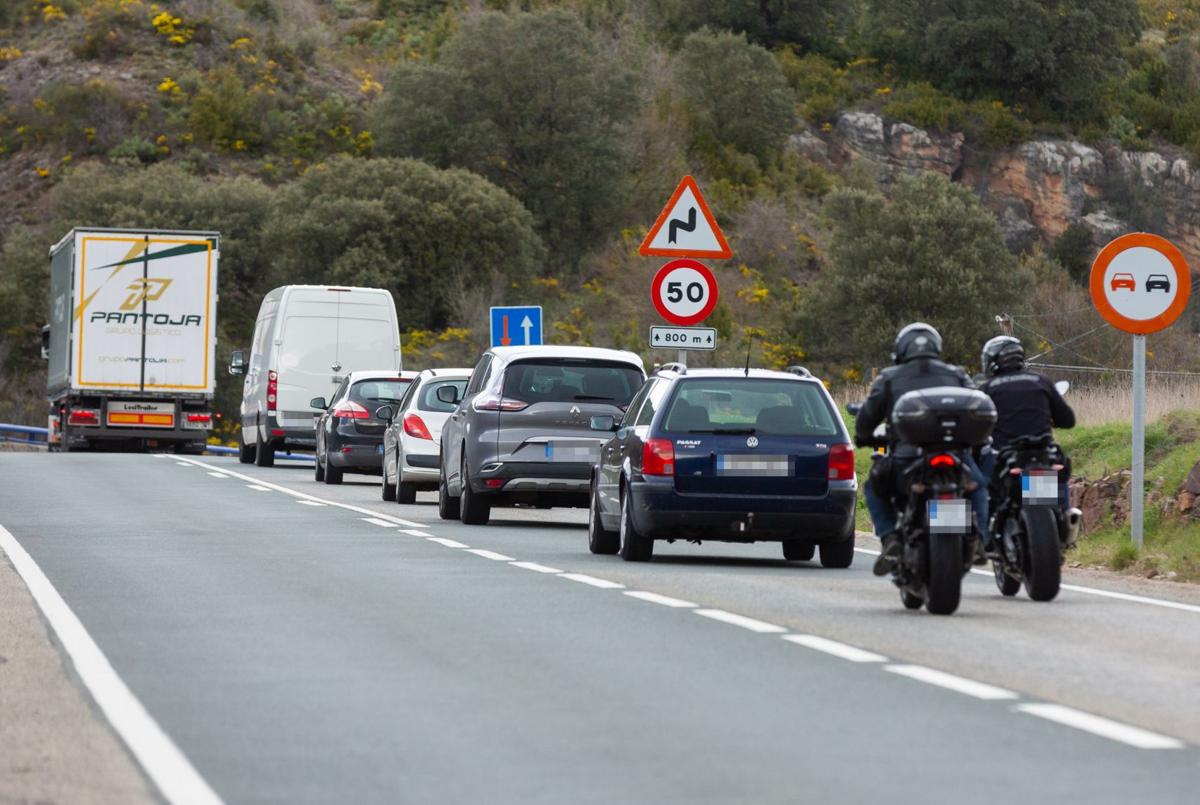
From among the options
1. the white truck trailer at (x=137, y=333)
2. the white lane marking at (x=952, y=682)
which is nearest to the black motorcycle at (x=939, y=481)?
the white lane marking at (x=952, y=682)

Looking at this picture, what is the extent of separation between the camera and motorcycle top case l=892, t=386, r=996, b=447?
13070 mm

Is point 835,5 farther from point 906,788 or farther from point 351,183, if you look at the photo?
point 906,788

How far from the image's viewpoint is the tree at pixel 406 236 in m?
72.4

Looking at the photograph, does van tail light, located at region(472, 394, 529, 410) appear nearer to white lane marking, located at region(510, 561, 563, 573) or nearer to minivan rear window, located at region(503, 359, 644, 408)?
minivan rear window, located at region(503, 359, 644, 408)

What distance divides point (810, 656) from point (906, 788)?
3695 millimetres

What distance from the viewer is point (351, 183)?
7406cm

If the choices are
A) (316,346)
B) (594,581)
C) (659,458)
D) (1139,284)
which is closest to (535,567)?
(659,458)

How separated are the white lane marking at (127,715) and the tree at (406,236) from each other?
191 feet

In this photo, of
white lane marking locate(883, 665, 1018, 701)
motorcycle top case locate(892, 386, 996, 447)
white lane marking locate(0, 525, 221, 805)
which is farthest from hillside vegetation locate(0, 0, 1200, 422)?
white lane marking locate(883, 665, 1018, 701)

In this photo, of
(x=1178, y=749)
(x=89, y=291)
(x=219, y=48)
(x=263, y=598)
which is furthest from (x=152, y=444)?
(x=219, y=48)

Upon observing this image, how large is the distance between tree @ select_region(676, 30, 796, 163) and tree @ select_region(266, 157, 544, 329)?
23682 millimetres

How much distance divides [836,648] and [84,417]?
36416 mm

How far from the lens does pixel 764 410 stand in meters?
17.6

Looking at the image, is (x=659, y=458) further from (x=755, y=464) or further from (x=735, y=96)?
(x=735, y=96)
